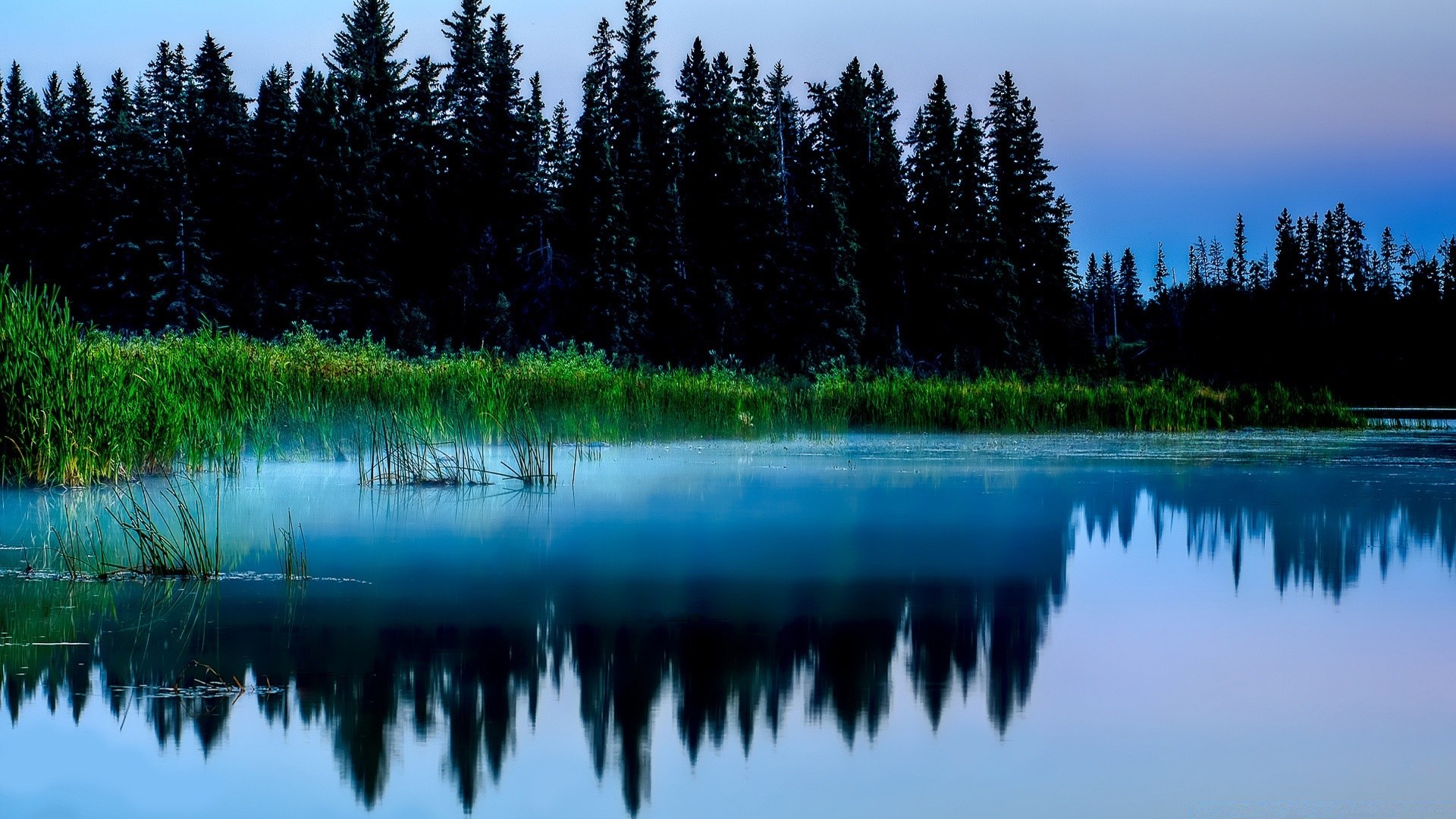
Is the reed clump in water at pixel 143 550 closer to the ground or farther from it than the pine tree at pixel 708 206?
closer to the ground

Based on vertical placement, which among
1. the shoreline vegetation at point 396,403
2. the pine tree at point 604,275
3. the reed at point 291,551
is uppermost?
the pine tree at point 604,275

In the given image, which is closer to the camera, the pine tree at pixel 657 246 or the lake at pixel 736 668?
the lake at pixel 736 668

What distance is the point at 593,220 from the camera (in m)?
41.8

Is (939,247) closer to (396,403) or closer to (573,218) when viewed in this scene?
(573,218)

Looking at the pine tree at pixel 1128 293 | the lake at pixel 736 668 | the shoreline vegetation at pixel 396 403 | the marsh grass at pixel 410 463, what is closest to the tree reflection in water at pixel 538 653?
the lake at pixel 736 668

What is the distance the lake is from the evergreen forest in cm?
3270

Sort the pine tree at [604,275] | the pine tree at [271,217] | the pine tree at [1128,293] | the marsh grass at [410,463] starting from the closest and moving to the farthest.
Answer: the marsh grass at [410,463]
the pine tree at [604,275]
the pine tree at [271,217]
the pine tree at [1128,293]

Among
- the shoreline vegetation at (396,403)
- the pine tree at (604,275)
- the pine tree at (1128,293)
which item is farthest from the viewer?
the pine tree at (1128,293)

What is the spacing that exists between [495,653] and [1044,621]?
259 centimetres

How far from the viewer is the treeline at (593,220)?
1714 inches

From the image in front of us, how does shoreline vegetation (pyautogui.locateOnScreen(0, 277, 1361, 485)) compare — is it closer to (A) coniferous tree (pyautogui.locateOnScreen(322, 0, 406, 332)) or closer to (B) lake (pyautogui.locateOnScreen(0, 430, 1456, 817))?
(B) lake (pyautogui.locateOnScreen(0, 430, 1456, 817))

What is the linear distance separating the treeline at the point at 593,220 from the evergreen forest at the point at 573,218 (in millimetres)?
102

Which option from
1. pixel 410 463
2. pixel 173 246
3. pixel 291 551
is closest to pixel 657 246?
pixel 173 246

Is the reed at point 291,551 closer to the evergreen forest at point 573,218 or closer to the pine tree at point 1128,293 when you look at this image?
the evergreen forest at point 573,218
